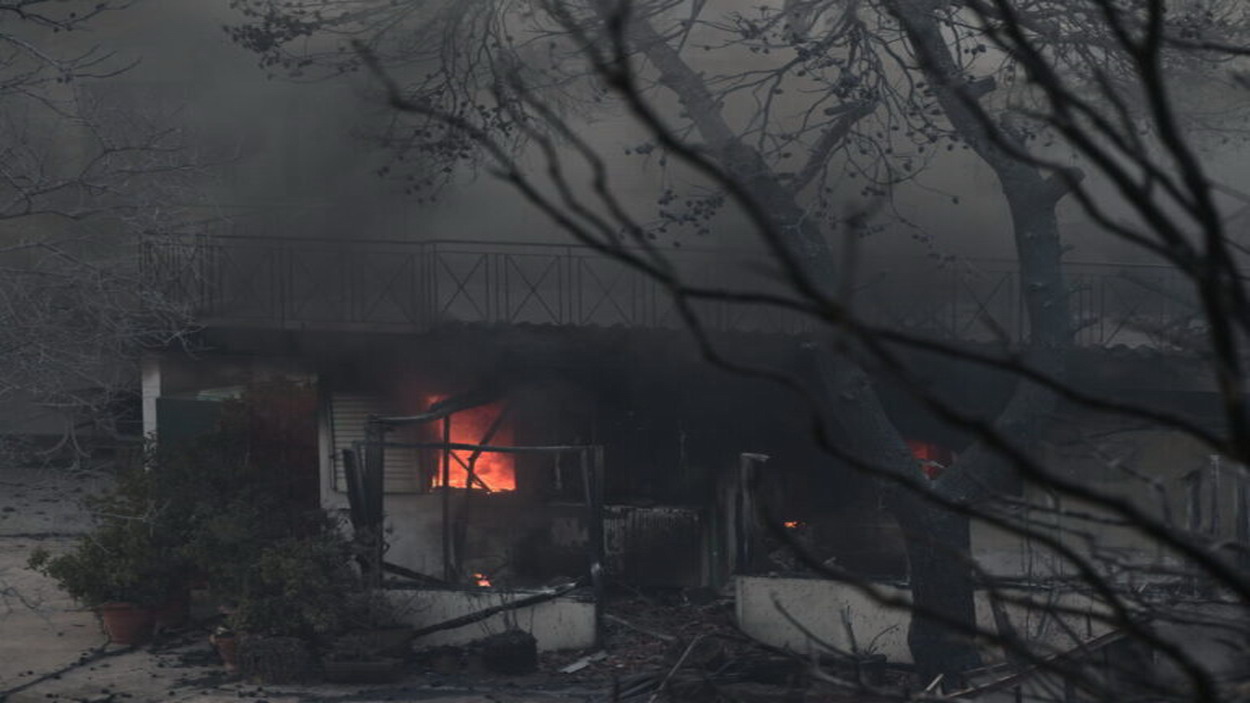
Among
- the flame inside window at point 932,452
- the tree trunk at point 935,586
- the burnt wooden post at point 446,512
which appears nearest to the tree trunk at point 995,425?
the tree trunk at point 935,586

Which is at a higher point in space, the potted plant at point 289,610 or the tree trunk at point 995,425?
the tree trunk at point 995,425

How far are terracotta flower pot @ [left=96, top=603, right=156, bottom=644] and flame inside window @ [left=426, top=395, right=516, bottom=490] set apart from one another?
10.9 feet

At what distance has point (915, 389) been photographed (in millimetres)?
1746

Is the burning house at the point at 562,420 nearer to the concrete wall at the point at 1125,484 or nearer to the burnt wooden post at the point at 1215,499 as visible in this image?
the concrete wall at the point at 1125,484

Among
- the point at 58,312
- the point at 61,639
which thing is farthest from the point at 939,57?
the point at 61,639

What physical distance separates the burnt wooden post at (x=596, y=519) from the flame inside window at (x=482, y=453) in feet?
6.70

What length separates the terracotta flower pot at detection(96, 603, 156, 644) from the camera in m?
14.3

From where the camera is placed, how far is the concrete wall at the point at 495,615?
45.4 ft

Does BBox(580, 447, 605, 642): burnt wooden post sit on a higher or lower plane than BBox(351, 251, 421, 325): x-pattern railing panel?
lower

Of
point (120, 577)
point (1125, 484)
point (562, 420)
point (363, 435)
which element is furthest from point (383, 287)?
point (1125, 484)

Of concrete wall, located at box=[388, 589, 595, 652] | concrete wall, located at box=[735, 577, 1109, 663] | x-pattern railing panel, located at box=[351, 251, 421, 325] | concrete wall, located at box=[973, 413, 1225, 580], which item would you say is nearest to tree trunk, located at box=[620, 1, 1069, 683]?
concrete wall, located at box=[735, 577, 1109, 663]

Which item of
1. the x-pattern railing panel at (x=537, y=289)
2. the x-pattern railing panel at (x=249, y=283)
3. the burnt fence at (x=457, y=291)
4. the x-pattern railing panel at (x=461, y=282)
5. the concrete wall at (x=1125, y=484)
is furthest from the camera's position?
the x-pattern railing panel at (x=537, y=289)

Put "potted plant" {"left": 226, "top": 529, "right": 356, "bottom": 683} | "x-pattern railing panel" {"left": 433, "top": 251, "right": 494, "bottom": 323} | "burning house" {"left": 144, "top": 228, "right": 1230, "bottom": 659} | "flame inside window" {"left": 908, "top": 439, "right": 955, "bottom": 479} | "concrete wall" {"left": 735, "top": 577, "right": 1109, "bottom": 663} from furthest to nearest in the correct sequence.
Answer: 1. "x-pattern railing panel" {"left": 433, "top": 251, "right": 494, "bottom": 323}
2. "flame inside window" {"left": 908, "top": 439, "right": 955, "bottom": 479}
3. "burning house" {"left": 144, "top": 228, "right": 1230, "bottom": 659}
4. "concrete wall" {"left": 735, "top": 577, "right": 1109, "bottom": 663}
5. "potted plant" {"left": 226, "top": 529, "right": 356, "bottom": 683}

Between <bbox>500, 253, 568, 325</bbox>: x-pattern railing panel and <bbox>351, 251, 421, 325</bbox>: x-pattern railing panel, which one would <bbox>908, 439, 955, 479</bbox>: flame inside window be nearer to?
<bbox>500, 253, 568, 325</bbox>: x-pattern railing panel
